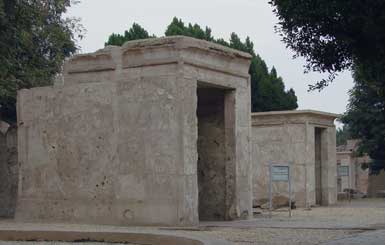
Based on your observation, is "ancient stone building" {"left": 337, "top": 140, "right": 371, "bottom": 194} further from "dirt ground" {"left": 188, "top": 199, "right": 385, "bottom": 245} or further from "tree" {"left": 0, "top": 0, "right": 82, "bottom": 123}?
"dirt ground" {"left": 188, "top": 199, "right": 385, "bottom": 245}

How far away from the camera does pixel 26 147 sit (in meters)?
18.3

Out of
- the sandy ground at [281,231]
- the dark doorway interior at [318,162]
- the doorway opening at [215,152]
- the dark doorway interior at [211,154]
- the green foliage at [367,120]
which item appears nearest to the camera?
the sandy ground at [281,231]

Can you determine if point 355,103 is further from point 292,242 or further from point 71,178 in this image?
point 292,242

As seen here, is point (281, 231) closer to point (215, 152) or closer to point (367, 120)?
→ point (215, 152)

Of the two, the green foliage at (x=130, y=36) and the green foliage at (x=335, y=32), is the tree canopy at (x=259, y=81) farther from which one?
the green foliage at (x=335, y=32)

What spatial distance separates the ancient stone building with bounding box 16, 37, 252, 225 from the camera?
16.0 metres

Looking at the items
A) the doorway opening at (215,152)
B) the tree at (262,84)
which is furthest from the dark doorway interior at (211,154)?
the tree at (262,84)

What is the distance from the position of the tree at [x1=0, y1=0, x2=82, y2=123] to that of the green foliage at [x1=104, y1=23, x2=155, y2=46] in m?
14.8

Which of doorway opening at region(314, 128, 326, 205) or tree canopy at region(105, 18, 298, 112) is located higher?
Answer: tree canopy at region(105, 18, 298, 112)

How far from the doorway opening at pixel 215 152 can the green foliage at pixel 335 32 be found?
7779 millimetres

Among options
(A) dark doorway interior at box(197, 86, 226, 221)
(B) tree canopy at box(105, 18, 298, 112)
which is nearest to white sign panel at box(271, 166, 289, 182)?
(A) dark doorway interior at box(197, 86, 226, 221)

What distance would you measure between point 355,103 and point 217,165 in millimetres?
18047

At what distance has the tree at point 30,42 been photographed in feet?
61.3

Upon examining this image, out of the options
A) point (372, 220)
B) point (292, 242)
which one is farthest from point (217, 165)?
point (292, 242)
